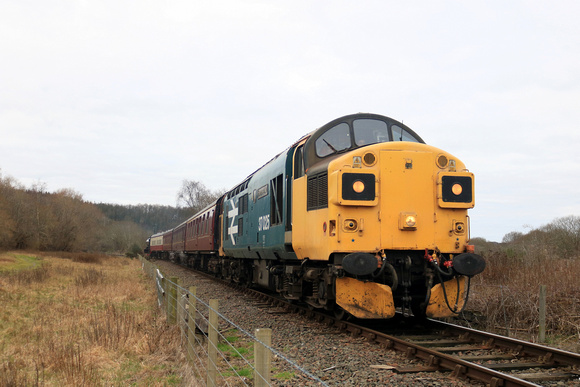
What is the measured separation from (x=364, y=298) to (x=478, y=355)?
6.07ft

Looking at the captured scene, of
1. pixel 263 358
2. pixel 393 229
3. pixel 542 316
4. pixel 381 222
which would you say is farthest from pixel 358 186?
pixel 263 358

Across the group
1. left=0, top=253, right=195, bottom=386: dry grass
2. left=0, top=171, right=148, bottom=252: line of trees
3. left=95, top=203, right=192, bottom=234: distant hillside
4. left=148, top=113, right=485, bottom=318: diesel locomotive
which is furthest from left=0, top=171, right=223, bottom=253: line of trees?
left=95, top=203, right=192, bottom=234: distant hillside

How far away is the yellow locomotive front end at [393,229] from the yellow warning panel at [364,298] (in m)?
0.01

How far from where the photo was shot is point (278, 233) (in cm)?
1043

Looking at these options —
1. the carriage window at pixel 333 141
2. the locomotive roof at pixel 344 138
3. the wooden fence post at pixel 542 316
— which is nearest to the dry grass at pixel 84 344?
the locomotive roof at pixel 344 138

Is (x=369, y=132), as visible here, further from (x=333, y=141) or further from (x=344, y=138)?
(x=333, y=141)

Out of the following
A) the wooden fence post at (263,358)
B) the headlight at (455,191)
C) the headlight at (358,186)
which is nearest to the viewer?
the wooden fence post at (263,358)

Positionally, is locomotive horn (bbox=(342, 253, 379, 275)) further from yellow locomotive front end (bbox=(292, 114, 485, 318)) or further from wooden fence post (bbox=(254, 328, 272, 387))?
A: wooden fence post (bbox=(254, 328, 272, 387))

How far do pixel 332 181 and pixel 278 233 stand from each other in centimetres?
305

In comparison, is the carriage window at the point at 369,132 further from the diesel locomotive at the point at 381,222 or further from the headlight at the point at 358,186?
the headlight at the point at 358,186

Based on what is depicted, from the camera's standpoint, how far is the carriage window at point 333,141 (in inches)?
354

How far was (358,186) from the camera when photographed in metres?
7.59

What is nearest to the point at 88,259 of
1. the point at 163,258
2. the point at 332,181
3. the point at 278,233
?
the point at 163,258

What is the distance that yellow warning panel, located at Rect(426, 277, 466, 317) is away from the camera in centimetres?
775
